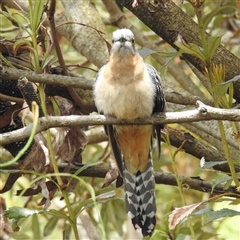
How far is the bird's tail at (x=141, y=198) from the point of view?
10.9 ft

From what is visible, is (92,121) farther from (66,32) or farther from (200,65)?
(66,32)

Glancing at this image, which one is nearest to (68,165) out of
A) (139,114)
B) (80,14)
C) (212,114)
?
(139,114)

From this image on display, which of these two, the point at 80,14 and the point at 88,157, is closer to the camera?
the point at 80,14

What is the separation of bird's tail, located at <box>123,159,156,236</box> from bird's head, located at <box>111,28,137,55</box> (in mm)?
763

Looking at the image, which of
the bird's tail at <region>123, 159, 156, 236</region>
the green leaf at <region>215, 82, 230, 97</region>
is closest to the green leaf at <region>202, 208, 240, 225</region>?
the green leaf at <region>215, 82, 230, 97</region>

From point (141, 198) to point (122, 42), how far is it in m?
0.92

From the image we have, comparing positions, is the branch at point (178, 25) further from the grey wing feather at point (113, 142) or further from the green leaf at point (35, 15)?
the green leaf at point (35, 15)

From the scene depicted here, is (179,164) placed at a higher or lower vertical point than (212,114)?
lower

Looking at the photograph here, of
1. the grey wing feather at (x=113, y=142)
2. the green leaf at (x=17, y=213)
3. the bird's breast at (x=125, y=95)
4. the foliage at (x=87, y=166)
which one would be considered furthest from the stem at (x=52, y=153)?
the grey wing feather at (x=113, y=142)

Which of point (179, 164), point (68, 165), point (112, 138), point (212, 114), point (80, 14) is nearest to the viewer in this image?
point (212, 114)

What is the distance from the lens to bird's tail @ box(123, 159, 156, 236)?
3316 millimetres

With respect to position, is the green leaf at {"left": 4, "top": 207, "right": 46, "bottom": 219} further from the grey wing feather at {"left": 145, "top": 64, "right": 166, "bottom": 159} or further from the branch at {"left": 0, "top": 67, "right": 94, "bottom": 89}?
the grey wing feather at {"left": 145, "top": 64, "right": 166, "bottom": 159}

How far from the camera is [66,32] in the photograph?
3934mm

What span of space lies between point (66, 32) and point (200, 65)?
112cm
